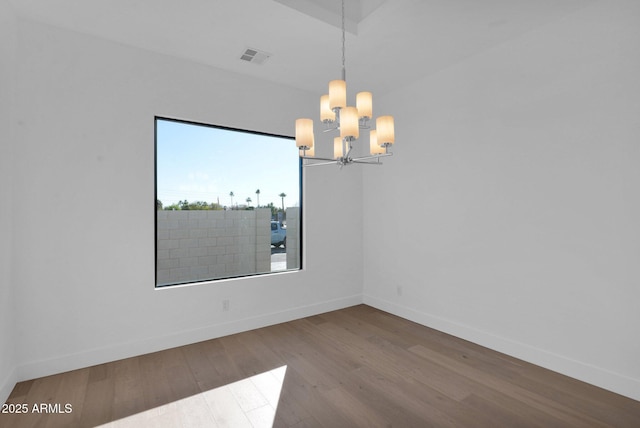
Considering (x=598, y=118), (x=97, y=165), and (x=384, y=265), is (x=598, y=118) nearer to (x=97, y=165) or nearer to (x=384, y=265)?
(x=384, y=265)

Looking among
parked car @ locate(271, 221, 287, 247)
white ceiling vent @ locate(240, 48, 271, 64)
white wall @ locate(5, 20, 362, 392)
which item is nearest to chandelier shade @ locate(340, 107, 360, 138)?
white ceiling vent @ locate(240, 48, 271, 64)

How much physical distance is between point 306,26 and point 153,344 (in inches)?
129

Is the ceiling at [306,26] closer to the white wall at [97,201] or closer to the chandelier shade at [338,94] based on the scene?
the white wall at [97,201]

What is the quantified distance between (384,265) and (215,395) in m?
2.64

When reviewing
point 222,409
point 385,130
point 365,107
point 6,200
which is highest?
point 365,107

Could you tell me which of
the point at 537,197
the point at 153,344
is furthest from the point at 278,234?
the point at 537,197

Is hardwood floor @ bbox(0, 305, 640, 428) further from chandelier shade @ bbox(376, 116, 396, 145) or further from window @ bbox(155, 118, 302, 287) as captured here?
chandelier shade @ bbox(376, 116, 396, 145)

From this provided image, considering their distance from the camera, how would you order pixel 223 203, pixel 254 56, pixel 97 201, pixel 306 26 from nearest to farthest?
pixel 306 26 → pixel 97 201 → pixel 254 56 → pixel 223 203

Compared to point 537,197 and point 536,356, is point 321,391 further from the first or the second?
point 537,197

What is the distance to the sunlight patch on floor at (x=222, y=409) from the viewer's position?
201cm

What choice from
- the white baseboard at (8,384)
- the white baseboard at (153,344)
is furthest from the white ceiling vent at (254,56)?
the white baseboard at (8,384)

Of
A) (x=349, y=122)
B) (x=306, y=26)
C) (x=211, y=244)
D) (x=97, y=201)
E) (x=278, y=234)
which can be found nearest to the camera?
(x=349, y=122)

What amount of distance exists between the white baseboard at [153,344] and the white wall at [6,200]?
0.51ft

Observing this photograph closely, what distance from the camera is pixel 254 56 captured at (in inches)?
124
